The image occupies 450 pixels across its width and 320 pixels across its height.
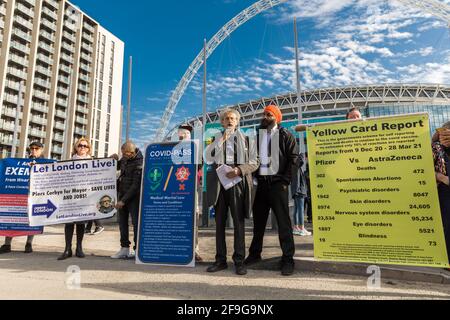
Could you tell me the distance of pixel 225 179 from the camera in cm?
379

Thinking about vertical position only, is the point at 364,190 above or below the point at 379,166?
below

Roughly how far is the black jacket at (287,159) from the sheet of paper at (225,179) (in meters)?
0.46

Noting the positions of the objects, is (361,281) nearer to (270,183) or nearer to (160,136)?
(270,183)

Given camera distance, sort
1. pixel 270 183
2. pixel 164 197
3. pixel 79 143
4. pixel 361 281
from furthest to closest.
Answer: pixel 79 143 < pixel 164 197 < pixel 270 183 < pixel 361 281

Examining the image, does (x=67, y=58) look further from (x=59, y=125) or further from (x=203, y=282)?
(x=203, y=282)

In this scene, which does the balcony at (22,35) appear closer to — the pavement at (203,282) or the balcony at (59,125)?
the balcony at (59,125)

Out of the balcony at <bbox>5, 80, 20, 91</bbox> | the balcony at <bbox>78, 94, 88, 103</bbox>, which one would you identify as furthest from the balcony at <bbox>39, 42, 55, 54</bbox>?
the balcony at <bbox>78, 94, 88, 103</bbox>

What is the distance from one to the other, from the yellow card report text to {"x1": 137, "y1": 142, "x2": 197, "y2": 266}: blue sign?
1601mm

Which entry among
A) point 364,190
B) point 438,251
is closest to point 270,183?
point 364,190

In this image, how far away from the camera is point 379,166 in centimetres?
329

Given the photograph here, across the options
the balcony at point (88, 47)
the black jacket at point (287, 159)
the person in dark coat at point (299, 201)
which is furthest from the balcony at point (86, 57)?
the black jacket at point (287, 159)

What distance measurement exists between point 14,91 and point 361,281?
65320mm
